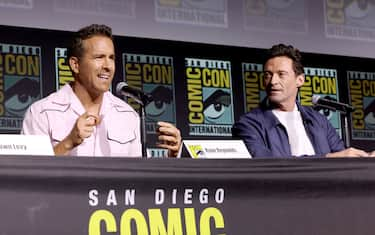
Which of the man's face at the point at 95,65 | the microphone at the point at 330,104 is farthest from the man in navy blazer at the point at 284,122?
the man's face at the point at 95,65

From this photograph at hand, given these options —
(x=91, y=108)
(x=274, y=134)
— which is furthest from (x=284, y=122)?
(x=91, y=108)

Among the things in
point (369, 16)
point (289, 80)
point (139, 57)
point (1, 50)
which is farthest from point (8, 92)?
point (369, 16)

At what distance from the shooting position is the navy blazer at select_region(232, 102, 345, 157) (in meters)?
3.32

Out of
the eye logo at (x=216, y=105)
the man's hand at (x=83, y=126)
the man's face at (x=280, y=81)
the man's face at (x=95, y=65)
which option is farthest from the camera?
the eye logo at (x=216, y=105)

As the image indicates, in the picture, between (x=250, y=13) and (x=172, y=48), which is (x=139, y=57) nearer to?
(x=172, y=48)

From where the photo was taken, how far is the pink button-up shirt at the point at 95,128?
304 centimetres

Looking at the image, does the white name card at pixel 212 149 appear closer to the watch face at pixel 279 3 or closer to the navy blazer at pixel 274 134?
the navy blazer at pixel 274 134

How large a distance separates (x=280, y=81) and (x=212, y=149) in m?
0.93

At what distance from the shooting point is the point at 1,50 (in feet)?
13.1

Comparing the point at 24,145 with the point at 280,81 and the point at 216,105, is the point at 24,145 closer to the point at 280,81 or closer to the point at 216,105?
the point at 280,81

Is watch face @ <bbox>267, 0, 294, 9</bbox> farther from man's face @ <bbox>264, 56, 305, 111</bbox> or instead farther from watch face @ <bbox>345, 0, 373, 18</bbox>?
man's face @ <bbox>264, 56, 305, 111</bbox>

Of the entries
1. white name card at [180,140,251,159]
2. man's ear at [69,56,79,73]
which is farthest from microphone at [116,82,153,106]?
man's ear at [69,56,79,73]

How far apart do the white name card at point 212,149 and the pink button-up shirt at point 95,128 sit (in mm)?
434

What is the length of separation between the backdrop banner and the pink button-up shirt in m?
0.63
